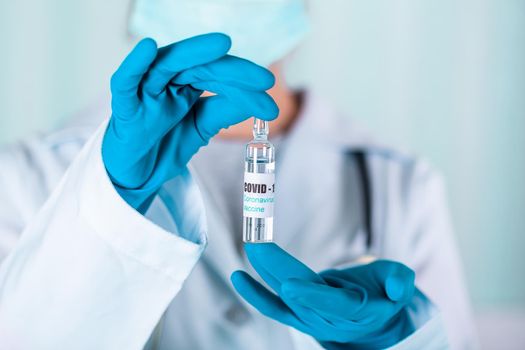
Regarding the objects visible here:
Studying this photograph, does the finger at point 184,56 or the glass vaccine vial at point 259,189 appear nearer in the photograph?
the finger at point 184,56

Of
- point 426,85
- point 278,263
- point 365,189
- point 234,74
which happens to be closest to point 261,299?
point 278,263

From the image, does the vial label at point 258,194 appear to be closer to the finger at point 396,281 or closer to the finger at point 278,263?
→ the finger at point 278,263

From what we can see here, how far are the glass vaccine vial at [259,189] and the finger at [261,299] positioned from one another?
74 millimetres

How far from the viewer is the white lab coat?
0.86m

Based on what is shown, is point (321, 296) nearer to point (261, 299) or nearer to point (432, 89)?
point (261, 299)

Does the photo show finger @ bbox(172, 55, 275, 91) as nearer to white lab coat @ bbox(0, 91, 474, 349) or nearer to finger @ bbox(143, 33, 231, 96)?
finger @ bbox(143, 33, 231, 96)

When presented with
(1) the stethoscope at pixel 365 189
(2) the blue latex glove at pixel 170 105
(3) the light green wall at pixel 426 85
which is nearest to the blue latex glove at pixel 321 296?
(2) the blue latex glove at pixel 170 105

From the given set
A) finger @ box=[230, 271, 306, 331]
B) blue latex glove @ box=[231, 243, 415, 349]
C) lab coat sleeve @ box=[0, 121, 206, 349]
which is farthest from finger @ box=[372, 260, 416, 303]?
lab coat sleeve @ box=[0, 121, 206, 349]

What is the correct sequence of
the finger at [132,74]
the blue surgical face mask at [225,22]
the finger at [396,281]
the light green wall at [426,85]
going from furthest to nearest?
the light green wall at [426,85]
the blue surgical face mask at [225,22]
the finger at [396,281]
the finger at [132,74]

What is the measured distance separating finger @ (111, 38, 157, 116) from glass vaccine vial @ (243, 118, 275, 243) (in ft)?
0.60

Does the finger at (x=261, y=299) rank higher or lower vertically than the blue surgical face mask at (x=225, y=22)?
lower

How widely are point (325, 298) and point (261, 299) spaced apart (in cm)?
10

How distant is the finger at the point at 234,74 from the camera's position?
770 mm

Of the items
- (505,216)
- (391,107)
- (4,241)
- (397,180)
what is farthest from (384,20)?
(4,241)
